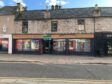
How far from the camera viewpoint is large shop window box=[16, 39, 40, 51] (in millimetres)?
49625

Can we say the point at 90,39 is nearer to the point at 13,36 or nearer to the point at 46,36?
the point at 46,36

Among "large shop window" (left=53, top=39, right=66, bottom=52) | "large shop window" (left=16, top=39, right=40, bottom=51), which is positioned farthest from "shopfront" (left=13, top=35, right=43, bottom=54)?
"large shop window" (left=53, top=39, right=66, bottom=52)

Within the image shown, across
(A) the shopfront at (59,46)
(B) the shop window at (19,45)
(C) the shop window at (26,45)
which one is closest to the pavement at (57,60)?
(A) the shopfront at (59,46)

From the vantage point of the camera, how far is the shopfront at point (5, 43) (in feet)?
165

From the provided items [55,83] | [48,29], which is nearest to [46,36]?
[48,29]

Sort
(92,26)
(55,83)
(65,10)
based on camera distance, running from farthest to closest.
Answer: (65,10)
(92,26)
(55,83)

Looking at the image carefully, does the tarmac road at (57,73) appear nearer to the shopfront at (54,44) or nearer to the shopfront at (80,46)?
the shopfront at (80,46)

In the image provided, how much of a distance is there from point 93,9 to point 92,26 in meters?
3.05

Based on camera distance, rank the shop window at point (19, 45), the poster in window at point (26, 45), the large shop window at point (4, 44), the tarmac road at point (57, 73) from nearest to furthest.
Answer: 1. the tarmac road at point (57, 73)
2. the poster in window at point (26, 45)
3. the shop window at point (19, 45)
4. the large shop window at point (4, 44)

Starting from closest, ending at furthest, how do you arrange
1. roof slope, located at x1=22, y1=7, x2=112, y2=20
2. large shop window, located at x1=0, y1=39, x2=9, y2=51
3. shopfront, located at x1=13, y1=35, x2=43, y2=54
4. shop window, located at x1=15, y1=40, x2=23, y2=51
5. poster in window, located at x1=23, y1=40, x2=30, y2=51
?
roof slope, located at x1=22, y1=7, x2=112, y2=20 → shopfront, located at x1=13, y1=35, x2=43, y2=54 → poster in window, located at x1=23, y1=40, x2=30, y2=51 → shop window, located at x1=15, y1=40, x2=23, y2=51 → large shop window, located at x1=0, y1=39, x2=9, y2=51

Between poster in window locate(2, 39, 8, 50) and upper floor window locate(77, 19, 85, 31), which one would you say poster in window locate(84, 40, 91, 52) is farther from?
poster in window locate(2, 39, 8, 50)

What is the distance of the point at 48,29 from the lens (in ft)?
159

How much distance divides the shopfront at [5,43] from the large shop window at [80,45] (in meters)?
10.1

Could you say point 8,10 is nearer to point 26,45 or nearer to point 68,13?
point 26,45
